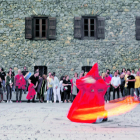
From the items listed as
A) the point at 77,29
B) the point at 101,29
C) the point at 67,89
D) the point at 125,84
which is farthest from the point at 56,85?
the point at 101,29

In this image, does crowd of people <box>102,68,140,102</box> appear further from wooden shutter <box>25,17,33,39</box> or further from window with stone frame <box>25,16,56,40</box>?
wooden shutter <box>25,17,33,39</box>

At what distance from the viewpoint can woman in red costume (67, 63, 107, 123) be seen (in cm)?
793

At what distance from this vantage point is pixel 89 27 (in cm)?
2084

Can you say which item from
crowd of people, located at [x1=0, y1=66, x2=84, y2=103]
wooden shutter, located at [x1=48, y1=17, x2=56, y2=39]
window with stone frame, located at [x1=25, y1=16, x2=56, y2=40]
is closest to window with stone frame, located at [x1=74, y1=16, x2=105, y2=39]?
wooden shutter, located at [x1=48, y1=17, x2=56, y2=39]

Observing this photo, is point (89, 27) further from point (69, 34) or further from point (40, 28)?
point (40, 28)

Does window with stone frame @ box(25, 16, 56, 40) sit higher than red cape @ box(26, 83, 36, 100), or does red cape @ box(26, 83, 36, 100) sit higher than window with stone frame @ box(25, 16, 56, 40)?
window with stone frame @ box(25, 16, 56, 40)

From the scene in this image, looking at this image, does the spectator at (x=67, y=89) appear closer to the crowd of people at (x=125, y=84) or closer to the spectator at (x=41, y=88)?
the spectator at (x=41, y=88)

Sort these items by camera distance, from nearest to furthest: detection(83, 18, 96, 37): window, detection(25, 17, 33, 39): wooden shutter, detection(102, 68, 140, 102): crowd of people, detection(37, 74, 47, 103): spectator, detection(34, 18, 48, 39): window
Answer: detection(102, 68, 140, 102): crowd of people < detection(37, 74, 47, 103): spectator < detection(25, 17, 33, 39): wooden shutter < detection(34, 18, 48, 39): window < detection(83, 18, 96, 37): window

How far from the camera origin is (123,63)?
2072cm

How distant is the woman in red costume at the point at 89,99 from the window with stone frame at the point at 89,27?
12.6 metres

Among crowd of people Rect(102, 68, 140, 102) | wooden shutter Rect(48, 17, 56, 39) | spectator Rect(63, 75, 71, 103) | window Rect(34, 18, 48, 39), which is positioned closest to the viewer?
crowd of people Rect(102, 68, 140, 102)

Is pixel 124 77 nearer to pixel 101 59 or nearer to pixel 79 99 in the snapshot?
pixel 101 59

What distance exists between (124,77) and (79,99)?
956 centimetres

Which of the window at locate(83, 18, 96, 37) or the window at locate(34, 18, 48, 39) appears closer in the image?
the window at locate(34, 18, 48, 39)
